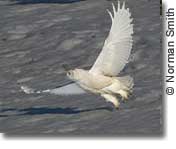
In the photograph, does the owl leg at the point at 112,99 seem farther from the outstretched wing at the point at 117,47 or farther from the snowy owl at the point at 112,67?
the outstretched wing at the point at 117,47

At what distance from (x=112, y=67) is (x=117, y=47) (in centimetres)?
15

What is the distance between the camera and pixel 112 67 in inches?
274

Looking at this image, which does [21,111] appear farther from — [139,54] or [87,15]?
[87,15]

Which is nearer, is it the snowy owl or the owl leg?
the snowy owl

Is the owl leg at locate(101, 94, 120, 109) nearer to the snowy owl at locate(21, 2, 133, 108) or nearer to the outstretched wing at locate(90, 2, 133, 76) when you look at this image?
the snowy owl at locate(21, 2, 133, 108)

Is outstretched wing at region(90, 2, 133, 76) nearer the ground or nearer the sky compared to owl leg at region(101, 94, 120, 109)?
nearer the sky

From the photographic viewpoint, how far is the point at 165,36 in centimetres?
771

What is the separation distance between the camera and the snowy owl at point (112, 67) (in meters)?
6.91

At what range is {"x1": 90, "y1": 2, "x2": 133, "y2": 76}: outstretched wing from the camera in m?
6.95

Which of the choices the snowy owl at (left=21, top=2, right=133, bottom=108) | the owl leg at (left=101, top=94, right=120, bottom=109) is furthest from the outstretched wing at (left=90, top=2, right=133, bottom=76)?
the owl leg at (left=101, top=94, right=120, bottom=109)

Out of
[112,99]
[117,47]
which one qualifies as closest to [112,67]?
[117,47]

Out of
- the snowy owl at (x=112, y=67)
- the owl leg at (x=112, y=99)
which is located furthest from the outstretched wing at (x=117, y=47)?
the owl leg at (x=112, y=99)

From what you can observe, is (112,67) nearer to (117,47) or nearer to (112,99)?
(117,47)

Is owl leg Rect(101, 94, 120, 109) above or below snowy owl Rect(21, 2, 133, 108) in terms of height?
below
